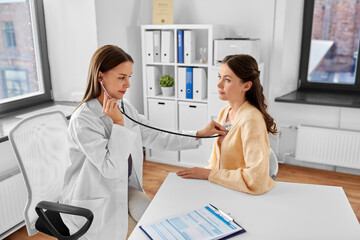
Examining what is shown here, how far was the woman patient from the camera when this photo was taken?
1.44 m

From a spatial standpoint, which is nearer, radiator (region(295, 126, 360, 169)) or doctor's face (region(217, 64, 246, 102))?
A: doctor's face (region(217, 64, 246, 102))

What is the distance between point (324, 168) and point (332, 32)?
146 cm

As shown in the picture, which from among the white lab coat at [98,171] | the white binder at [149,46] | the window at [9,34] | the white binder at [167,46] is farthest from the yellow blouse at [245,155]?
the window at [9,34]

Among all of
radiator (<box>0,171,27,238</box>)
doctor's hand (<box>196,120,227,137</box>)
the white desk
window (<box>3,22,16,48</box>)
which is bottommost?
radiator (<box>0,171,27,238</box>)

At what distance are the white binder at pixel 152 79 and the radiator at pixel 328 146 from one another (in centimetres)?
155

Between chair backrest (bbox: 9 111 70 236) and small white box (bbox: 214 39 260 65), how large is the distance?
1.80 meters

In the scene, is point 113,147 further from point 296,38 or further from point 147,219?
point 296,38

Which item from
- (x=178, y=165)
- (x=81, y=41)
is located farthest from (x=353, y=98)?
(x=81, y=41)

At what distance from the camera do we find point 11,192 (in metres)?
2.28

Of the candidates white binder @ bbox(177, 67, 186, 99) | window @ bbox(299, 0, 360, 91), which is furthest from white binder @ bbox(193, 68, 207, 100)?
window @ bbox(299, 0, 360, 91)

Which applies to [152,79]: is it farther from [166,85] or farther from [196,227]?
[196,227]

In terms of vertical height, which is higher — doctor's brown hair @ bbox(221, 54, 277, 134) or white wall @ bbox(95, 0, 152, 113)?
white wall @ bbox(95, 0, 152, 113)

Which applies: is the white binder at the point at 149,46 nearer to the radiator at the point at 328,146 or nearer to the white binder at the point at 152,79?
the white binder at the point at 152,79

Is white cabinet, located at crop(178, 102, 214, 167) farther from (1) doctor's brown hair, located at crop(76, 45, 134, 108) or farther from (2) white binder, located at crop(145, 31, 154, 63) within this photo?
(1) doctor's brown hair, located at crop(76, 45, 134, 108)
